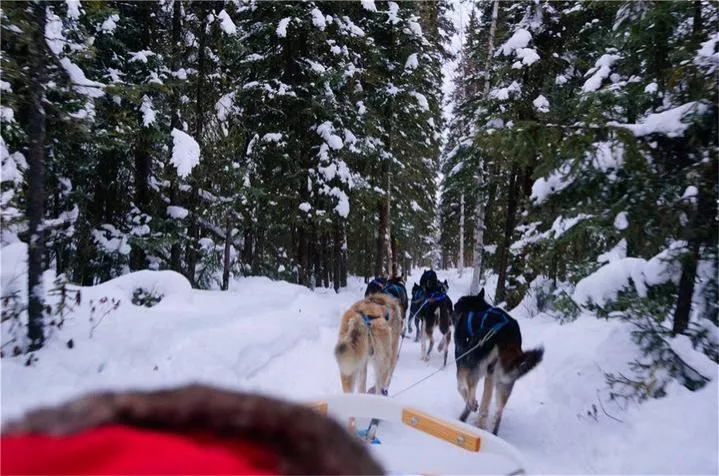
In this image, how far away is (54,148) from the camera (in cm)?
875

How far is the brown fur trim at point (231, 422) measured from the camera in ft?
2.87

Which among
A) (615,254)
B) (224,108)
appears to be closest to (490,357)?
(615,254)

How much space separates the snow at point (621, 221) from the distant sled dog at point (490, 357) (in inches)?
62.9

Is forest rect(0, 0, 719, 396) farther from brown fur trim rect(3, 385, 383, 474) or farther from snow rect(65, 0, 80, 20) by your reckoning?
brown fur trim rect(3, 385, 383, 474)

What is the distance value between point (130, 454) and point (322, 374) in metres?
6.77

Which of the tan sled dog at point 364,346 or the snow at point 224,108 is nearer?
the tan sled dog at point 364,346

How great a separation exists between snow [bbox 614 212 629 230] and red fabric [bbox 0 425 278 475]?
5155 millimetres

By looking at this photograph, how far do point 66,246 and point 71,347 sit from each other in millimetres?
6006

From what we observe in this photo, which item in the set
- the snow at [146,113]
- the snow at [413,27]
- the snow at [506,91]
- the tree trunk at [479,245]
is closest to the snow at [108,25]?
the snow at [146,113]

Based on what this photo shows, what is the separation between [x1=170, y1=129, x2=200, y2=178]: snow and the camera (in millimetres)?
9523

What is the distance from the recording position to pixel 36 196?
550 centimetres

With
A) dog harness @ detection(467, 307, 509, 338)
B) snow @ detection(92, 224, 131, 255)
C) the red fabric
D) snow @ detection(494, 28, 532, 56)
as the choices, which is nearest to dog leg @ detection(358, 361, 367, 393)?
dog harness @ detection(467, 307, 509, 338)

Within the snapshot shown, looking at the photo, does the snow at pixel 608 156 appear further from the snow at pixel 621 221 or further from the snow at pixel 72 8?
the snow at pixel 72 8

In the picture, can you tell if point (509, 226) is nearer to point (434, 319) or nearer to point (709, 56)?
point (434, 319)
